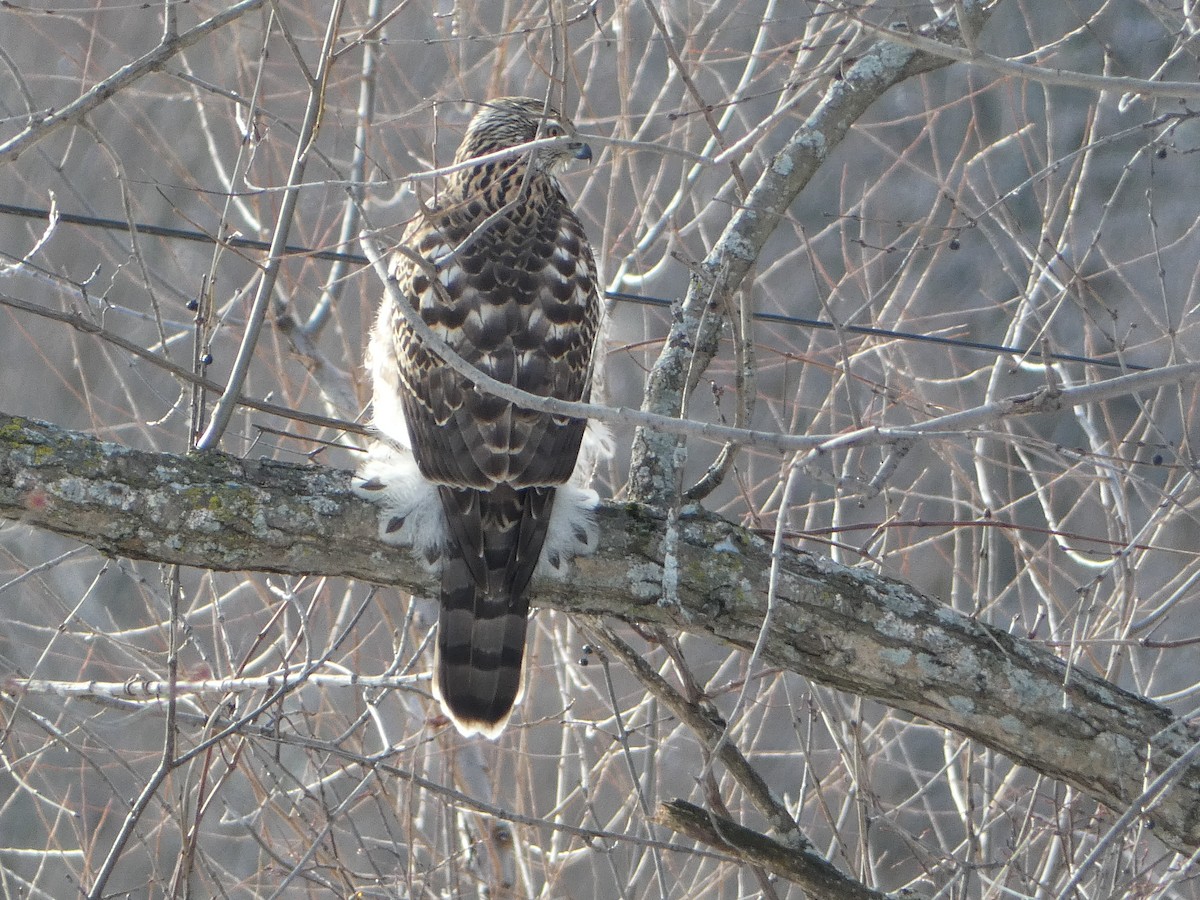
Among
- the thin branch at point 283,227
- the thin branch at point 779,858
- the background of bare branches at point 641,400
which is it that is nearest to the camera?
the thin branch at point 283,227

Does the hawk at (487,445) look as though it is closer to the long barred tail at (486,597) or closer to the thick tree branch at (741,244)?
the long barred tail at (486,597)

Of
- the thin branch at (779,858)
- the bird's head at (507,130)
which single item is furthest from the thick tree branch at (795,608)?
the bird's head at (507,130)

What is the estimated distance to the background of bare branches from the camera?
138 inches

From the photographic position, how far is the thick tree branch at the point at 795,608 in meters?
2.94

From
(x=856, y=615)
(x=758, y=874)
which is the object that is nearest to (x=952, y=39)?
(x=856, y=615)

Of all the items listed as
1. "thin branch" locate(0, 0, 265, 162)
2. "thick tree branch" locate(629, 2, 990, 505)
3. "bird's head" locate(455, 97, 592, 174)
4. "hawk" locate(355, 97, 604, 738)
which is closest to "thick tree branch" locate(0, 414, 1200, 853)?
"hawk" locate(355, 97, 604, 738)

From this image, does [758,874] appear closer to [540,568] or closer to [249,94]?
[540,568]

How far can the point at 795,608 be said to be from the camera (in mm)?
3100

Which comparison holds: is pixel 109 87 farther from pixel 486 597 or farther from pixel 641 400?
pixel 641 400

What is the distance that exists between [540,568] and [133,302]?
7283 mm

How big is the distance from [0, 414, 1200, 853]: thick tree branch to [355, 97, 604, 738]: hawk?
4.7 inches

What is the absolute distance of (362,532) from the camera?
3.03 m

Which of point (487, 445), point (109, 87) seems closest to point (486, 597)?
point (487, 445)

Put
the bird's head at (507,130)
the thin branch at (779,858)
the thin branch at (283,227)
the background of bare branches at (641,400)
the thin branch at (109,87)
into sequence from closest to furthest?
1. the thin branch at (109,87)
2. the thin branch at (283,227)
3. the thin branch at (779,858)
4. the background of bare branches at (641,400)
5. the bird's head at (507,130)
